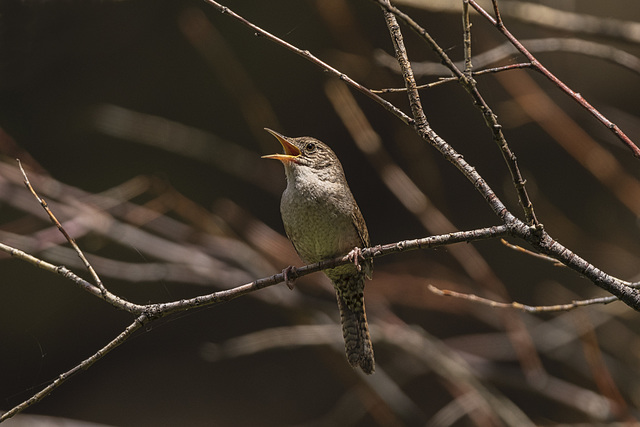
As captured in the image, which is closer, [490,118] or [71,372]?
[490,118]

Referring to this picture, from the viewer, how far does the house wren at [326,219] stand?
3.05 metres

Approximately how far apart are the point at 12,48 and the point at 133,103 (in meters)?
1.66

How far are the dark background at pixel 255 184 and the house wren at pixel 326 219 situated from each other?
183 cm

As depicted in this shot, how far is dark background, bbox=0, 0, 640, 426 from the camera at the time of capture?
5.62m

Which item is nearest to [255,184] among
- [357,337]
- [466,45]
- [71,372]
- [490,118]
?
[357,337]

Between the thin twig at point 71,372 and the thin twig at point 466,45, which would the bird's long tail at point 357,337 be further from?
the thin twig at point 466,45

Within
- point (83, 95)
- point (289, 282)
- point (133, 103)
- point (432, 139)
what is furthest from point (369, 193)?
point (432, 139)

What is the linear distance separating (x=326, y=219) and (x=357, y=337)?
66 centimetres

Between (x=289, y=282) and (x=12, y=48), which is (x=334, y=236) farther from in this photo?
(x=12, y=48)

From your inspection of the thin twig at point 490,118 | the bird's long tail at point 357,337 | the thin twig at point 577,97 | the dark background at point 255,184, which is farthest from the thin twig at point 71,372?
the dark background at point 255,184

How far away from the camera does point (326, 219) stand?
3.05 metres

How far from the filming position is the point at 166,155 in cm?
641

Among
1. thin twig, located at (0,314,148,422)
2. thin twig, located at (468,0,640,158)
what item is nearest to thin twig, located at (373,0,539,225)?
thin twig, located at (468,0,640,158)

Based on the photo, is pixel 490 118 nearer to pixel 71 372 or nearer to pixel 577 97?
pixel 577 97
